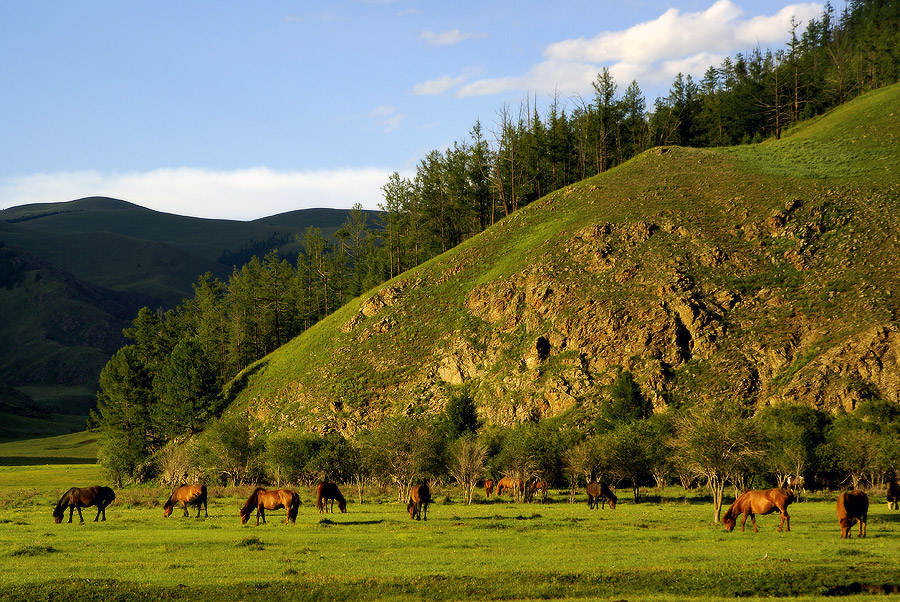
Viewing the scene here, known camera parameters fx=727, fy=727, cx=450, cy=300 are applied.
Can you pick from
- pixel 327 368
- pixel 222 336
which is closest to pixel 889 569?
pixel 327 368

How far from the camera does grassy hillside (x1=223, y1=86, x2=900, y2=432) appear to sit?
92312 mm

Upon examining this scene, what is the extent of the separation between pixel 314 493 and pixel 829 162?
11058cm

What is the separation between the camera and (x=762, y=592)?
2581 cm

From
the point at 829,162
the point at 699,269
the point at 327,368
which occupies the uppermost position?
the point at 829,162

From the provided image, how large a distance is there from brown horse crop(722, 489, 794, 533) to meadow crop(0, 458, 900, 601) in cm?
114

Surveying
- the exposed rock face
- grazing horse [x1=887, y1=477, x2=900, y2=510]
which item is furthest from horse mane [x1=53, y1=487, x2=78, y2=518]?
the exposed rock face

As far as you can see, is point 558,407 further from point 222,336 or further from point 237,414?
point 222,336

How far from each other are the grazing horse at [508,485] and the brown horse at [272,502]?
29929 millimetres

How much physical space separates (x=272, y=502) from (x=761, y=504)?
98.0 ft

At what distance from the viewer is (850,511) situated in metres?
37.2

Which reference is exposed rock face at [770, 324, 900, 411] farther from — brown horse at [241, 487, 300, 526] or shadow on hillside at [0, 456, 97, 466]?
shadow on hillside at [0, 456, 97, 466]

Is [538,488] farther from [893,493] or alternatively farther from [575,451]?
[893,493]

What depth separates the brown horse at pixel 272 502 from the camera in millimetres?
46938

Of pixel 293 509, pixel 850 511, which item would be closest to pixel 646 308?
pixel 850 511
